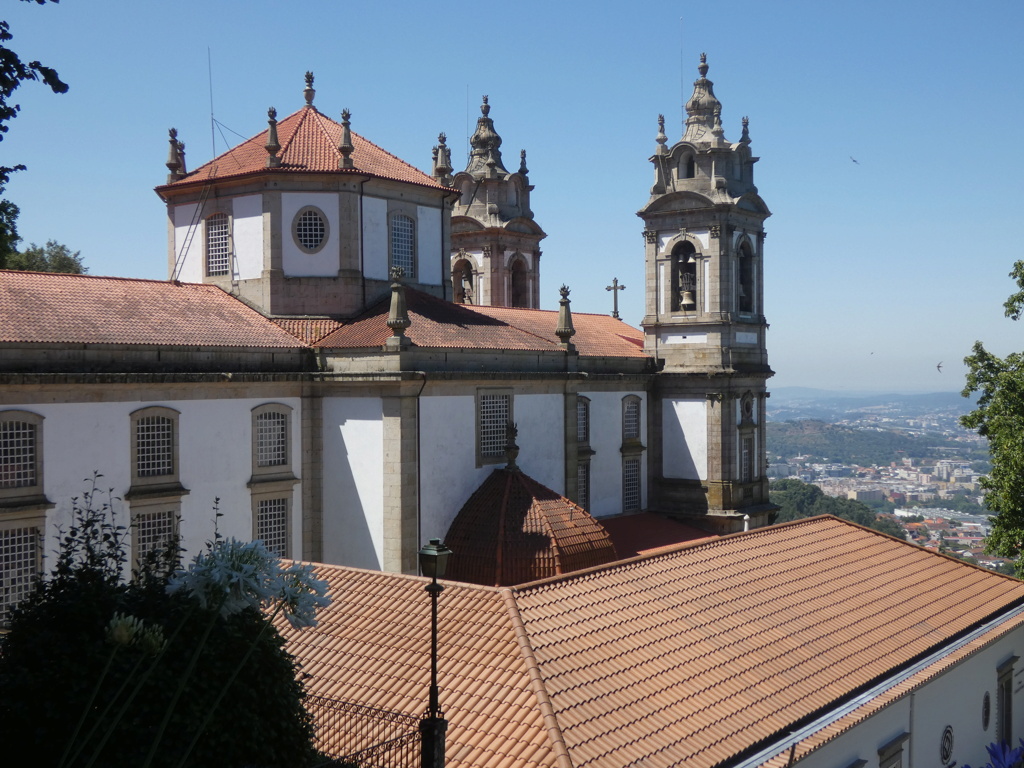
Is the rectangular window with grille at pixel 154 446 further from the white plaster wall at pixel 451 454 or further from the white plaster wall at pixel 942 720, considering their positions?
the white plaster wall at pixel 942 720

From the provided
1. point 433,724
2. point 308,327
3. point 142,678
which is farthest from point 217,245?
point 142,678

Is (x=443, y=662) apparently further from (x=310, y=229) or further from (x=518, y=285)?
(x=518, y=285)

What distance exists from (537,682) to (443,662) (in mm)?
1624

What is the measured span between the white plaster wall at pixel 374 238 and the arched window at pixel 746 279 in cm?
1240

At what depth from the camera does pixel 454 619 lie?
14.1 m

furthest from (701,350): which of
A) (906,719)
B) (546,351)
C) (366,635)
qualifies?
(366,635)

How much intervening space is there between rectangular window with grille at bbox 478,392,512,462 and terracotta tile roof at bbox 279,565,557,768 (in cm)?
767

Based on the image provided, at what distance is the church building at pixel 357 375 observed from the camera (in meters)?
18.5

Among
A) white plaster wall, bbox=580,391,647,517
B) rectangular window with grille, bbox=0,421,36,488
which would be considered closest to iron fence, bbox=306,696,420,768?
rectangular window with grille, bbox=0,421,36,488

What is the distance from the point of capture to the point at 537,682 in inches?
476

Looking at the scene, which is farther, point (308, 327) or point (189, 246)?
point (189, 246)

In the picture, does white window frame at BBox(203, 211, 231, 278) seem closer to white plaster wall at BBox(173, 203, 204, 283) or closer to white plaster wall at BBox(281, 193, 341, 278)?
white plaster wall at BBox(173, 203, 204, 283)

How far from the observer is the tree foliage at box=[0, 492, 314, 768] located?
306 inches

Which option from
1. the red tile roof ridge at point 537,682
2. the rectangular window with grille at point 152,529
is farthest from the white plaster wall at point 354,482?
the red tile roof ridge at point 537,682
